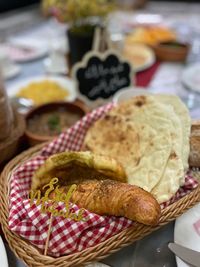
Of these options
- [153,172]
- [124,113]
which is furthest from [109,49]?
[153,172]

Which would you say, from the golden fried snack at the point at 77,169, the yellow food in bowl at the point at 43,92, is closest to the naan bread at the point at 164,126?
the golden fried snack at the point at 77,169

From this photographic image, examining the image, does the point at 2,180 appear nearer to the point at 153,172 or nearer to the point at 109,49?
the point at 153,172

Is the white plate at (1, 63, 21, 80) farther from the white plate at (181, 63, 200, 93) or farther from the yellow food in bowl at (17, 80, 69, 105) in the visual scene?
the white plate at (181, 63, 200, 93)

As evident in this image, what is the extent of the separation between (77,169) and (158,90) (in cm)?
A: 85

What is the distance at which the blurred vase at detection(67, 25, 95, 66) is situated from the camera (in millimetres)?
1616

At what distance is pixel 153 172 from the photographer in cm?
90

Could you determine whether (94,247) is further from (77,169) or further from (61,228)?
(77,169)

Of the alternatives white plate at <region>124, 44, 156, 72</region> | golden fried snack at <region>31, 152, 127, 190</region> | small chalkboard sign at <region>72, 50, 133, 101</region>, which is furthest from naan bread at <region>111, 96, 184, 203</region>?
white plate at <region>124, 44, 156, 72</region>

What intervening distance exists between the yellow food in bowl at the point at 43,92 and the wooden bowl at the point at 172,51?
63 cm

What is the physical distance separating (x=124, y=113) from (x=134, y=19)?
171 centimetres

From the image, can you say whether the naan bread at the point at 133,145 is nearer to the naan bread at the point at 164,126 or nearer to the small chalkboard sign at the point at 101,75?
the naan bread at the point at 164,126

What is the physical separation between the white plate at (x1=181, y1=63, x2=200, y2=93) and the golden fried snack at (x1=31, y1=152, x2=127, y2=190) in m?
0.87

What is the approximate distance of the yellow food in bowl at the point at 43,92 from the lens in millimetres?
1556

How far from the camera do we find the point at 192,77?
1670 millimetres
